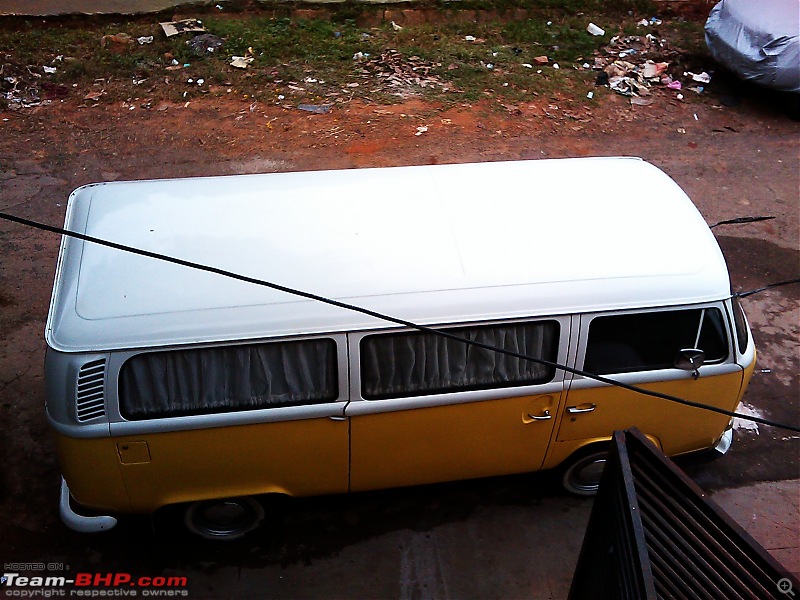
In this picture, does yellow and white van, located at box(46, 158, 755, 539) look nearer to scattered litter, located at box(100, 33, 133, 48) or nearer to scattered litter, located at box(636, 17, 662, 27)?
scattered litter, located at box(100, 33, 133, 48)

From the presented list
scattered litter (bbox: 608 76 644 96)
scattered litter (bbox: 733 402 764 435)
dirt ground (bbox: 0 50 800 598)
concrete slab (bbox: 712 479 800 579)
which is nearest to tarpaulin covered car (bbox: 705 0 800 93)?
dirt ground (bbox: 0 50 800 598)

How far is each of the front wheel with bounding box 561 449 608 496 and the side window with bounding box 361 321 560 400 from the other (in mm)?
861

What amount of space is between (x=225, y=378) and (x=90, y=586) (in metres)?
1.74

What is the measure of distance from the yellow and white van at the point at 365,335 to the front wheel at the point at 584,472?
8 centimetres

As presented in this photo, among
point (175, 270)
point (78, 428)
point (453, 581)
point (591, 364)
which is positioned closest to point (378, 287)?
point (175, 270)

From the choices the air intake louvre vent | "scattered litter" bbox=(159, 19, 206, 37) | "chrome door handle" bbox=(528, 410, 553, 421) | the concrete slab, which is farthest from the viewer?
"scattered litter" bbox=(159, 19, 206, 37)

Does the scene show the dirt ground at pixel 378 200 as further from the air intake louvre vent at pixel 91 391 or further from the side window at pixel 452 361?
the air intake louvre vent at pixel 91 391

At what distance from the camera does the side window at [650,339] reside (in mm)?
4086

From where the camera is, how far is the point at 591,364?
415 cm

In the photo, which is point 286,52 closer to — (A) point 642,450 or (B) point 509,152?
(B) point 509,152

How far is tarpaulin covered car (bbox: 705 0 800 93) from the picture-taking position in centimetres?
902

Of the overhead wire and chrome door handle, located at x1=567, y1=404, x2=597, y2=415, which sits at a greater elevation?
the overhead wire

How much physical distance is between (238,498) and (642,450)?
7.61 feet

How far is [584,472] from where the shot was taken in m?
4.82
